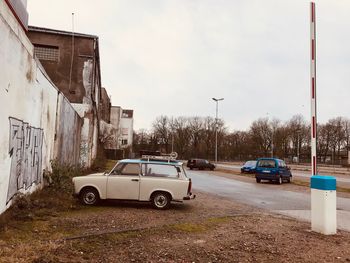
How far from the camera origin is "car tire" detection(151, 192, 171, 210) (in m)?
10.8

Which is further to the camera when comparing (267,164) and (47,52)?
(47,52)

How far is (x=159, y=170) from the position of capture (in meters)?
11.1

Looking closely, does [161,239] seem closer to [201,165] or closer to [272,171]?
[272,171]

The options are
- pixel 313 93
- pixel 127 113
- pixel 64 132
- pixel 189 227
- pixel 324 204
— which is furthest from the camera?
pixel 127 113

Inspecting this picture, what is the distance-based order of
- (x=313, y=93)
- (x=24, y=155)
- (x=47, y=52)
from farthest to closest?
(x=47, y=52) < (x=24, y=155) < (x=313, y=93)

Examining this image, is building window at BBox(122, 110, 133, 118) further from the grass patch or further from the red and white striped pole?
the grass patch

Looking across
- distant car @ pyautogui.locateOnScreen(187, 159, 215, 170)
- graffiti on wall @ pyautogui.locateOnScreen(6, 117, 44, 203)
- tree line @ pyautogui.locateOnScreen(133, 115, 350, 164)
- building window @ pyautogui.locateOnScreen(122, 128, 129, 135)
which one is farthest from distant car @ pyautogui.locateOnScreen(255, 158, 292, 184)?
building window @ pyautogui.locateOnScreen(122, 128, 129, 135)

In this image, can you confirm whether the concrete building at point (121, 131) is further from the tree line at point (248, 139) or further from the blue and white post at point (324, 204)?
the blue and white post at point (324, 204)

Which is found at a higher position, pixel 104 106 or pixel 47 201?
pixel 104 106

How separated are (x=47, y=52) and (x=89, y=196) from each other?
1833 cm

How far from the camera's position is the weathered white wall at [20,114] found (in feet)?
24.2

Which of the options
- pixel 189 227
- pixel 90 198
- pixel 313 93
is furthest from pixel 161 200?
pixel 313 93

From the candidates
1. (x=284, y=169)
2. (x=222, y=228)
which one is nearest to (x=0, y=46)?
(x=222, y=228)

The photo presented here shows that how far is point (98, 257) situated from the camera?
5.53m
